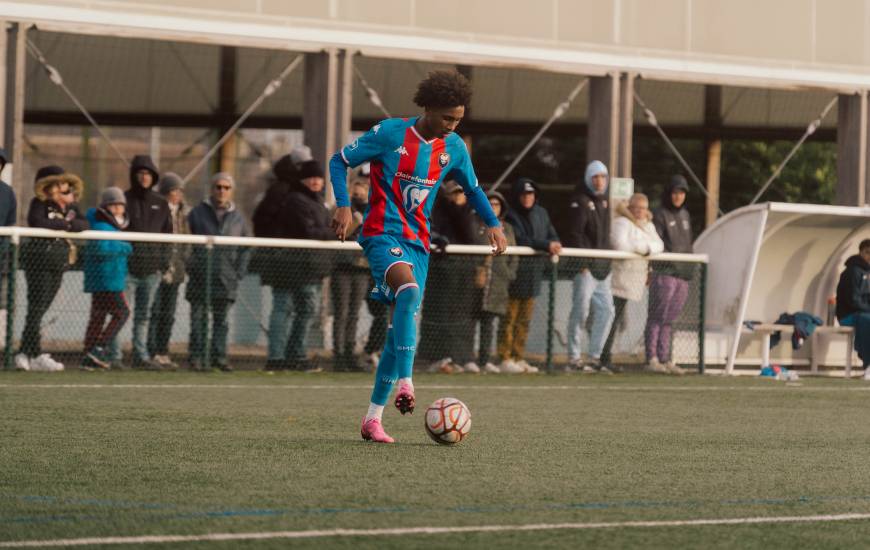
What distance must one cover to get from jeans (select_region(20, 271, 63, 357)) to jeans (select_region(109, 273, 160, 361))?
0.63m

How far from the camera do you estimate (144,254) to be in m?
14.4

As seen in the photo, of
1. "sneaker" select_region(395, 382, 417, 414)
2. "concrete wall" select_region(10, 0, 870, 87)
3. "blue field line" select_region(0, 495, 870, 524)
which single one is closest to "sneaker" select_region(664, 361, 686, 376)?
"concrete wall" select_region(10, 0, 870, 87)

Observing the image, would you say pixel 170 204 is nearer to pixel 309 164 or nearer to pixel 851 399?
pixel 309 164

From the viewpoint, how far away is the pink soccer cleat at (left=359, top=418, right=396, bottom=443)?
27.9ft

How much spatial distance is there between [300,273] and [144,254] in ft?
4.87

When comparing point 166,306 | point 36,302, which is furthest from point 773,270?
point 36,302

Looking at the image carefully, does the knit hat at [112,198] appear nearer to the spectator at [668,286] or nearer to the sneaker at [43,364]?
the sneaker at [43,364]

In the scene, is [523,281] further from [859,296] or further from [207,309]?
[859,296]

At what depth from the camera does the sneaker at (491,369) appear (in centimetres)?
1559

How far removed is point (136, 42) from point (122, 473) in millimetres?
15863

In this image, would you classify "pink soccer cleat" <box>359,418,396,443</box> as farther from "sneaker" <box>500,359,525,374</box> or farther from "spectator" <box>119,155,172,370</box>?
"sneaker" <box>500,359,525,374</box>

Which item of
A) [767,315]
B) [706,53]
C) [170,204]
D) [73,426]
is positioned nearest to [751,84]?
[706,53]

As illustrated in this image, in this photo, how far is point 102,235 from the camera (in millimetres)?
14180

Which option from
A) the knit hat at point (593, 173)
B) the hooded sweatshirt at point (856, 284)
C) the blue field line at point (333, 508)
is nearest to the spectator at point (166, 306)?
the knit hat at point (593, 173)
